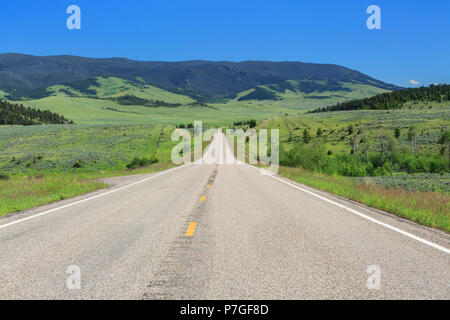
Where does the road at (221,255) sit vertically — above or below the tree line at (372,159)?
above

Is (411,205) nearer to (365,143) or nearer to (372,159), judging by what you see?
(372,159)

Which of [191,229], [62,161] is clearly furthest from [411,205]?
[62,161]

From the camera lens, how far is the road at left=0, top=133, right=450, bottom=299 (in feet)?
13.2

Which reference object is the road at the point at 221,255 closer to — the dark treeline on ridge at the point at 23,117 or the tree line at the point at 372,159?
the tree line at the point at 372,159

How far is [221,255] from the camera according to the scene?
5391 millimetres

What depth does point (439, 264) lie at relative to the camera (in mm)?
4855

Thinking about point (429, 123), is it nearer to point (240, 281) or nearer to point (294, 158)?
point (294, 158)

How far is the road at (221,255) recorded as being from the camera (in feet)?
13.2

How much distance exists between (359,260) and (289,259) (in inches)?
41.8

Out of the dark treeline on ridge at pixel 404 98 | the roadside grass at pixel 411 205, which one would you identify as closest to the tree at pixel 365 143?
the roadside grass at pixel 411 205

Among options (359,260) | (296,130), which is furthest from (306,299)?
(296,130)

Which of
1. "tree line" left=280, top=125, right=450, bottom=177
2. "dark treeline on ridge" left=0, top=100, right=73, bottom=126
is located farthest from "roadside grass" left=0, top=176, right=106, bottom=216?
"dark treeline on ridge" left=0, top=100, right=73, bottom=126

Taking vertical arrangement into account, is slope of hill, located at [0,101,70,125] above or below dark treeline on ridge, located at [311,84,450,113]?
below

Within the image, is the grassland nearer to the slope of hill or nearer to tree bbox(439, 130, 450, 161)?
tree bbox(439, 130, 450, 161)
